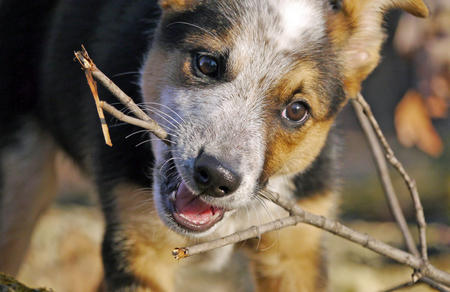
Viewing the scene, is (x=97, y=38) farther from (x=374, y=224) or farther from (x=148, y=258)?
(x=374, y=224)

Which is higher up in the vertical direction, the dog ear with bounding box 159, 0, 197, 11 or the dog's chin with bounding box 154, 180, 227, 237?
the dog ear with bounding box 159, 0, 197, 11

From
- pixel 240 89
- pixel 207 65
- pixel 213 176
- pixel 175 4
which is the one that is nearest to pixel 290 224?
pixel 213 176

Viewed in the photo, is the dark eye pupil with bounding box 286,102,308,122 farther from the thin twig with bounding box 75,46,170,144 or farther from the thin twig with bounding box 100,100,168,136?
the thin twig with bounding box 100,100,168,136

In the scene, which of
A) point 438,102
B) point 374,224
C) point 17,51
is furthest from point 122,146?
point 374,224

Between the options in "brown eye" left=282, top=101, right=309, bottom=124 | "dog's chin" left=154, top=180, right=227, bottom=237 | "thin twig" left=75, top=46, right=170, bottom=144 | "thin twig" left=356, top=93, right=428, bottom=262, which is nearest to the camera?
"thin twig" left=75, top=46, right=170, bottom=144

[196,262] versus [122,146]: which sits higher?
[122,146]

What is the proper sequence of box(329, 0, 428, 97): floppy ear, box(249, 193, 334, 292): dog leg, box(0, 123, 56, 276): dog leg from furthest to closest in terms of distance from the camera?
box(0, 123, 56, 276): dog leg
box(249, 193, 334, 292): dog leg
box(329, 0, 428, 97): floppy ear

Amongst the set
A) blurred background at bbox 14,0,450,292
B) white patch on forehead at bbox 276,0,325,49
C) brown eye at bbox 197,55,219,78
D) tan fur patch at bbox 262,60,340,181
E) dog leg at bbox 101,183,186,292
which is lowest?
blurred background at bbox 14,0,450,292

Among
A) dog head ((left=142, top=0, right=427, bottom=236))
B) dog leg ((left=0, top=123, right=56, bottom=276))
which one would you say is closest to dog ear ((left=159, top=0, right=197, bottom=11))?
dog head ((left=142, top=0, right=427, bottom=236))
